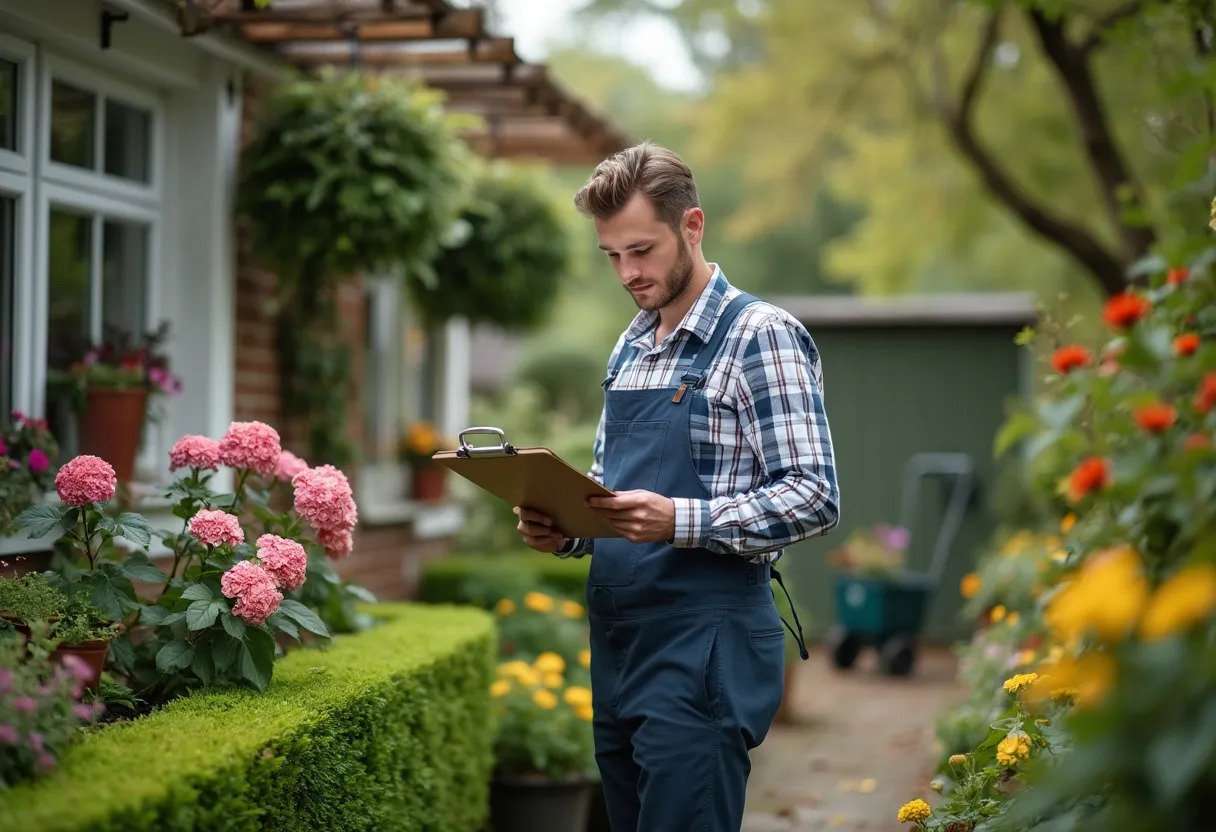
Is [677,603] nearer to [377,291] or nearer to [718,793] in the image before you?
[718,793]

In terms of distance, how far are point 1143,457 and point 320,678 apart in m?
2.10

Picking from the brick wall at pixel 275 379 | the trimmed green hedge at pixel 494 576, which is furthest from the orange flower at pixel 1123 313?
the trimmed green hedge at pixel 494 576

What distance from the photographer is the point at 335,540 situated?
356 cm

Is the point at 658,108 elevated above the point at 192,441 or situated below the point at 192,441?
above

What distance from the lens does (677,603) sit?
8.91ft

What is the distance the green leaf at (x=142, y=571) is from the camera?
10.4 ft

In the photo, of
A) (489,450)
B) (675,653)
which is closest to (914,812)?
(675,653)

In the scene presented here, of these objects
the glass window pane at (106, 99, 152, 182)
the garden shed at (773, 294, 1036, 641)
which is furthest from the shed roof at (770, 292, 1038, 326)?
the glass window pane at (106, 99, 152, 182)

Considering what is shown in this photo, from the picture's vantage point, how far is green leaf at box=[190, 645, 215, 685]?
308 centimetres

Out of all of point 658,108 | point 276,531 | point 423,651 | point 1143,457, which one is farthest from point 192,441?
point 658,108

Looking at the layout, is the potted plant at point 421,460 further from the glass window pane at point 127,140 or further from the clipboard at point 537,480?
the clipboard at point 537,480

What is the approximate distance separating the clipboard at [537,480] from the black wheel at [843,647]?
684cm

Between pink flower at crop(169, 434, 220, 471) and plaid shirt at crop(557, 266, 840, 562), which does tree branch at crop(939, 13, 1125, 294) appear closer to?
plaid shirt at crop(557, 266, 840, 562)

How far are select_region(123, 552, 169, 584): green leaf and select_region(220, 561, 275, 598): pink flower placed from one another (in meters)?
0.23
